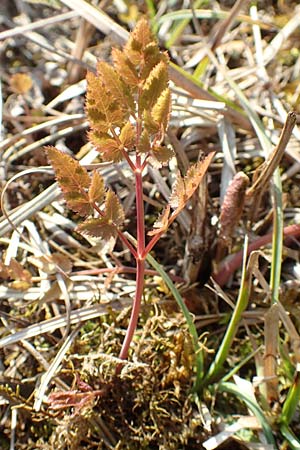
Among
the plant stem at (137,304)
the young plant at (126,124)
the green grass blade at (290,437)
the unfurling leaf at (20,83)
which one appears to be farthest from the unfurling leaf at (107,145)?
the unfurling leaf at (20,83)

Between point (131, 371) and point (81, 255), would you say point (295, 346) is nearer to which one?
point (131, 371)

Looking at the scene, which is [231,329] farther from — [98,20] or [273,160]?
[98,20]

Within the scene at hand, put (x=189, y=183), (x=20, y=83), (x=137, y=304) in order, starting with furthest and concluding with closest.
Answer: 1. (x=20, y=83)
2. (x=137, y=304)
3. (x=189, y=183)

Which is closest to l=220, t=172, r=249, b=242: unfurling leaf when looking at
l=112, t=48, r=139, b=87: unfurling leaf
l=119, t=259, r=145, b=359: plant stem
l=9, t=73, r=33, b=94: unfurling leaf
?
l=119, t=259, r=145, b=359: plant stem

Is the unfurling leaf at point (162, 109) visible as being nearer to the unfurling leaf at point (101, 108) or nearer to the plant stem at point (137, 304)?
the unfurling leaf at point (101, 108)

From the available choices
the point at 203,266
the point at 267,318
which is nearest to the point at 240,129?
the point at 203,266

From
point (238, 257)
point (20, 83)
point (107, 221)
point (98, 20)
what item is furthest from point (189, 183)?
point (20, 83)

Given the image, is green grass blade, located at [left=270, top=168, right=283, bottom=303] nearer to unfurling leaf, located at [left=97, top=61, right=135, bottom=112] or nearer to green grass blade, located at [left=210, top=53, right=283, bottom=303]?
green grass blade, located at [left=210, top=53, right=283, bottom=303]
